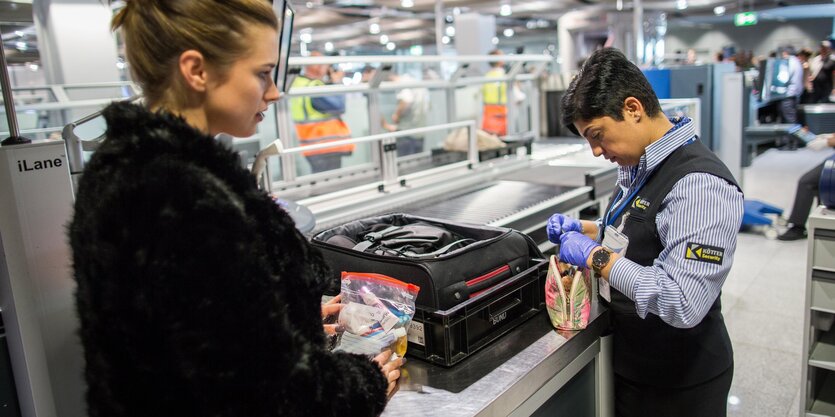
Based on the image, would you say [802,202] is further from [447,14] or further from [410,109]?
[447,14]

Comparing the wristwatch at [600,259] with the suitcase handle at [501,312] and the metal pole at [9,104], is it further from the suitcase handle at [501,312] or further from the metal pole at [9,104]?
the metal pole at [9,104]

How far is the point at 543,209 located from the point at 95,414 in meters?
2.65

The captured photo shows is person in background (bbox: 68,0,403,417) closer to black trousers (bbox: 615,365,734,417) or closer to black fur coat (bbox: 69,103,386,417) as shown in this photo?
black fur coat (bbox: 69,103,386,417)

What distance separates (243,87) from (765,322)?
12.8ft

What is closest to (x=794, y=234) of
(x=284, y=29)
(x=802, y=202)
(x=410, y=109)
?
(x=802, y=202)

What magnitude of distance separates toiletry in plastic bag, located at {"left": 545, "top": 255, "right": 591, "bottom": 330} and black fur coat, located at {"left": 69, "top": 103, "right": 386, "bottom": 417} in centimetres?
84

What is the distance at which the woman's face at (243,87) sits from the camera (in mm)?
938

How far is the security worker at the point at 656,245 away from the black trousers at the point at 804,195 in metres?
4.33

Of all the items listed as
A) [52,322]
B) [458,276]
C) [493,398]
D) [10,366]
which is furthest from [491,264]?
[10,366]

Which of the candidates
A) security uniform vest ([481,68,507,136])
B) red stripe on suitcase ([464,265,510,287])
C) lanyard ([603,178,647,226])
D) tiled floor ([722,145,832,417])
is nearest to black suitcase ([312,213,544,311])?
red stripe on suitcase ([464,265,510,287])

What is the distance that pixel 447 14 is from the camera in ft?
52.7

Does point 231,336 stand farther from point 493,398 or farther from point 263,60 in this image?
point 493,398

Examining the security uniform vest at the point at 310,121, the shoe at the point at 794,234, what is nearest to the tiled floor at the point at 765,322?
the shoe at the point at 794,234

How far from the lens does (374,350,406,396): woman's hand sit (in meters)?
1.26
